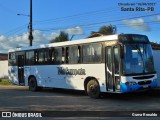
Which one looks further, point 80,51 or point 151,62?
point 80,51

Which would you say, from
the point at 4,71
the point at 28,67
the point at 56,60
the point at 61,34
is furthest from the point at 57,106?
the point at 61,34

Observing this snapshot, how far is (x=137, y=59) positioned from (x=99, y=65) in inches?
80.3

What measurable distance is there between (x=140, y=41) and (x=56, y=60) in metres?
6.04

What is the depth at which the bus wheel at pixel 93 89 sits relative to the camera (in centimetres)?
1925

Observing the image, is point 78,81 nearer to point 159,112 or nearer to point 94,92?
point 94,92

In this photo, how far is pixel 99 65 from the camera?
19125 mm

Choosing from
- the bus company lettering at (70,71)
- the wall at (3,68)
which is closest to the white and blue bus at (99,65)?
the bus company lettering at (70,71)

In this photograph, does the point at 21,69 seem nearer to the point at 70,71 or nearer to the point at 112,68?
the point at 70,71

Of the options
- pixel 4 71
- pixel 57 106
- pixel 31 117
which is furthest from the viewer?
pixel 4 71

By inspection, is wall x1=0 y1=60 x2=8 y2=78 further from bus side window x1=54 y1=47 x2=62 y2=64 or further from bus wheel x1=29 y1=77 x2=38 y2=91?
bus side window x1=54 y1=47 x2=62 y2=64

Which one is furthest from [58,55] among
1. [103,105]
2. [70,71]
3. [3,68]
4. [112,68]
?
[3,68]

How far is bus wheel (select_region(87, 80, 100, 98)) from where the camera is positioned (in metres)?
19.2

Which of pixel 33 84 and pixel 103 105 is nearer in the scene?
pixel 103 105

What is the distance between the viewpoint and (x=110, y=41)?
18.6 metres
